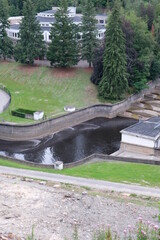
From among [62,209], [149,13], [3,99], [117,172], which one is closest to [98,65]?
[3,99]

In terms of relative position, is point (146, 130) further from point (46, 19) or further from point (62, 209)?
point (46, 19)

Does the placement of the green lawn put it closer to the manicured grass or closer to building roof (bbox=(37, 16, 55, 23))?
building roof (bbox=(37, 16, 55, 23))

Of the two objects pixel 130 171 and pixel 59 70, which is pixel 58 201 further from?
pixel 59 70

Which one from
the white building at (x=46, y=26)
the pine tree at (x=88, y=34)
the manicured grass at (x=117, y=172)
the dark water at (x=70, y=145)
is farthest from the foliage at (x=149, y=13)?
the manicured grass at (x=117, y=172)

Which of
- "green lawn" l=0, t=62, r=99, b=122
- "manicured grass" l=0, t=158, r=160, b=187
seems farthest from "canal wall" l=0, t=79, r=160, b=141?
"manicured grass" l=0, t=158, r=160, b=187

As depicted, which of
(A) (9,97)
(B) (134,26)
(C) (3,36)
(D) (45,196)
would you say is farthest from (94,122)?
(D) (45,196)

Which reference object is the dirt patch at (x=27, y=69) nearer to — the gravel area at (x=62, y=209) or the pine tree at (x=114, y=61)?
the pine tree at (x=114, y=61)
